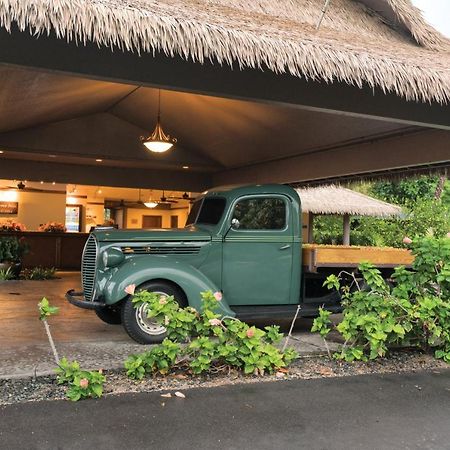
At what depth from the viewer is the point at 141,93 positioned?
33.0 feet

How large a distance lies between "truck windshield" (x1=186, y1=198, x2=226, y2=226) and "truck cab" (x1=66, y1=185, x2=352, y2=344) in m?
0.01

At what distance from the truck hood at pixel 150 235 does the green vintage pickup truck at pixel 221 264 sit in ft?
0.04

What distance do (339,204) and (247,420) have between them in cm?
1162

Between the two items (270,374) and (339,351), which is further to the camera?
(339,351)

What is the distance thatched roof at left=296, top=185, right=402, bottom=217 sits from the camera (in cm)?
1413

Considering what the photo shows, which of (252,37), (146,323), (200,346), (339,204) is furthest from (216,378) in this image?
(339,204)

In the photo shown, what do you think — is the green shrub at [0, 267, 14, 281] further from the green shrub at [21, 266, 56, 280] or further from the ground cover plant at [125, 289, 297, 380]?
the ground cover plant at [125, 289, 297, 380]

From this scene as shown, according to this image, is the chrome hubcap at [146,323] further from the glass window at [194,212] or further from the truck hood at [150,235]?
the glass window at [194,212]

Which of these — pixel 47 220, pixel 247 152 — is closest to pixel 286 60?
pixel 247 152

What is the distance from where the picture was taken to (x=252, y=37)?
4664mm

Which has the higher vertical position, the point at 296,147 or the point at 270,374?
the point at 296,147

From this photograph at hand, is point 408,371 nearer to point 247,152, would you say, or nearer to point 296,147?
point 296,147

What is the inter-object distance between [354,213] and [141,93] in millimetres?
7397

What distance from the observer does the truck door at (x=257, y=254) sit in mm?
6055
